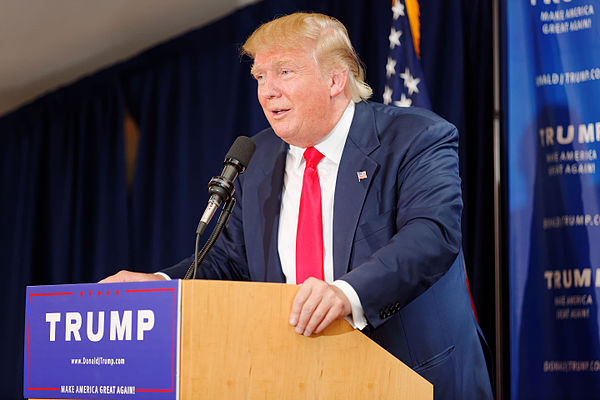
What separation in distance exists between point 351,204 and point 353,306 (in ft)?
1.48

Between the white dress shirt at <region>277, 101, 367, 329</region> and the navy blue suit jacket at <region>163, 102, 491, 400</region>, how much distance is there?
0.03 m

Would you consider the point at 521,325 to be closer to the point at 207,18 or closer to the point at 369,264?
the point at 369,264

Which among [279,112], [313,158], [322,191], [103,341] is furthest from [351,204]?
[103,341]

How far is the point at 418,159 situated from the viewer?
1.99m

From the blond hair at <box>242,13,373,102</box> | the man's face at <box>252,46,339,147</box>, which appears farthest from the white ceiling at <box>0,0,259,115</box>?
the man's face at <box>252,46,339,147</box>

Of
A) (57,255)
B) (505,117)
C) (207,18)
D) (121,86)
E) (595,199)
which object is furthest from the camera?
(57,255)

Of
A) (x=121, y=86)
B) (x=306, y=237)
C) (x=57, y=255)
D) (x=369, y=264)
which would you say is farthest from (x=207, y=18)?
(x=369, y=264)

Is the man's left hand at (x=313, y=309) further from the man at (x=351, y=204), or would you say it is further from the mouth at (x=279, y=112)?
the mouth at (x=279, y=112)

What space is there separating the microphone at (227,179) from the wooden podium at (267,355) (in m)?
0.27

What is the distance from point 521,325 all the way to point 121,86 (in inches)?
173

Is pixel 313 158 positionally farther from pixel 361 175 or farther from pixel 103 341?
pixel 103 341

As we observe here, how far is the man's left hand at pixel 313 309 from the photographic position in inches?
57.8

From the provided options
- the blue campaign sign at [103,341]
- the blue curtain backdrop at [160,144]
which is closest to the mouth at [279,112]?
the blue campaign sign at [103,341]

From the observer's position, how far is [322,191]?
2.08m
